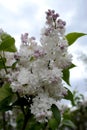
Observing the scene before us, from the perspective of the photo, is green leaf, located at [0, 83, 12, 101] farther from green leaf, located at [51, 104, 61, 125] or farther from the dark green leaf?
green leaf, located at [51, 104, 61, 125]

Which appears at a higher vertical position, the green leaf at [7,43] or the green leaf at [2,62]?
the green leaf at [7,43]

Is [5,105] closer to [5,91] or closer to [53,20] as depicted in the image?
[5,91]

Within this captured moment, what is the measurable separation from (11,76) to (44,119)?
0.68 feet

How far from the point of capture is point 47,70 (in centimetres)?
129

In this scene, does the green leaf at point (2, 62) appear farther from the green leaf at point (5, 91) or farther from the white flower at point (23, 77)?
the white flower at point (23, 77)

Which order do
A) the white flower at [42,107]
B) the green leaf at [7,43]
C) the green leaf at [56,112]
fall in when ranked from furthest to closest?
the green leaf at [7,43], the green leaf at [56,112], the white flower at [42,107]

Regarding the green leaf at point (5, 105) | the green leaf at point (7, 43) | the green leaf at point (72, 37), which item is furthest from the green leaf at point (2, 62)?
the green leaf at point (72, 37)

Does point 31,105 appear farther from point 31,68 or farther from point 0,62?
point 0,62

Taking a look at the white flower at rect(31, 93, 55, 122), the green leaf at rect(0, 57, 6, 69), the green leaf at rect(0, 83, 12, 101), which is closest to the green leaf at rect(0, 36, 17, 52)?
the green leaf at rect(0, 57, 6, 69)

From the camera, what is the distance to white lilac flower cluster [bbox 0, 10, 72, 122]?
1.26m

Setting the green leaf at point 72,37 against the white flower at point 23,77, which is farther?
the green leaf at point 72,37

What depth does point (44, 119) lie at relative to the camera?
4.00 ft

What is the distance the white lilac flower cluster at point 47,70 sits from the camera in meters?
1.26

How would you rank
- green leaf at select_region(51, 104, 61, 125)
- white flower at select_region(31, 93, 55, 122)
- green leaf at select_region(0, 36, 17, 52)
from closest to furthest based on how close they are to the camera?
white flower at select_region(31, 93, 55, 122) → green leaf at select_region(51, 104, 61, 125) → green leaf at select_region(0, 36, 17, 52)
